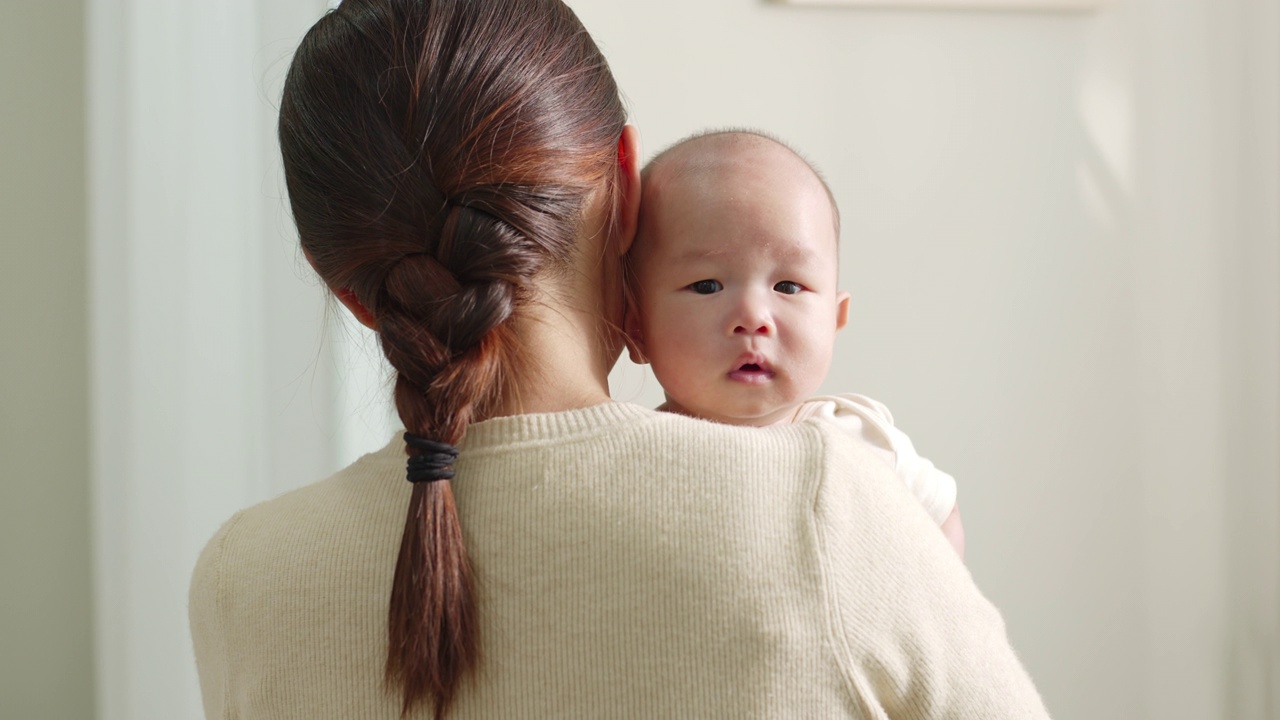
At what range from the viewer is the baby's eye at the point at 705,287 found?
41.7 inches

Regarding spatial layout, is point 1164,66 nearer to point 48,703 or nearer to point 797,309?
point 797,309

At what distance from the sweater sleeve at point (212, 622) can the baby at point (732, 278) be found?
49 centimetres

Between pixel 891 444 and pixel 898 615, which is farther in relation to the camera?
pixel 891 444

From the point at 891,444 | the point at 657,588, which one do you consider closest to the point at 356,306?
the point at 657,588

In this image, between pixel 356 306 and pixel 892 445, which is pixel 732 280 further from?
pixel 356 306

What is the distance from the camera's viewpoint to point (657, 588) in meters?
0.62

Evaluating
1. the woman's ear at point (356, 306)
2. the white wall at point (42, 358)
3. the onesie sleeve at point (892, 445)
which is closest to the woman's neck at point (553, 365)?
the woman's ear at point (356, 306)

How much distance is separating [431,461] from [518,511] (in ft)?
0.21

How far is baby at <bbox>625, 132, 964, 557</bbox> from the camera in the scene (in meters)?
1.05

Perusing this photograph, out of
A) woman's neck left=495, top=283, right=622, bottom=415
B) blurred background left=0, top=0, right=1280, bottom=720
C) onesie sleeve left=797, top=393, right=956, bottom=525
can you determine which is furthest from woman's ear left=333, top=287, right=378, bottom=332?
blurred background left=0, top=0, right=1280, bottom=720

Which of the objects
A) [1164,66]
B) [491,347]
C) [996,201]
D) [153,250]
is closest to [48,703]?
[153,250]

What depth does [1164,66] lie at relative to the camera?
171 cm

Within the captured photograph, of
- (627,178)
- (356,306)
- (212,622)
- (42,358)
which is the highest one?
(627,178)

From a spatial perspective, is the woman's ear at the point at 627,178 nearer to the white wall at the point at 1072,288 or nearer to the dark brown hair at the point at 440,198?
the dark brown hair at the point at 440,198
